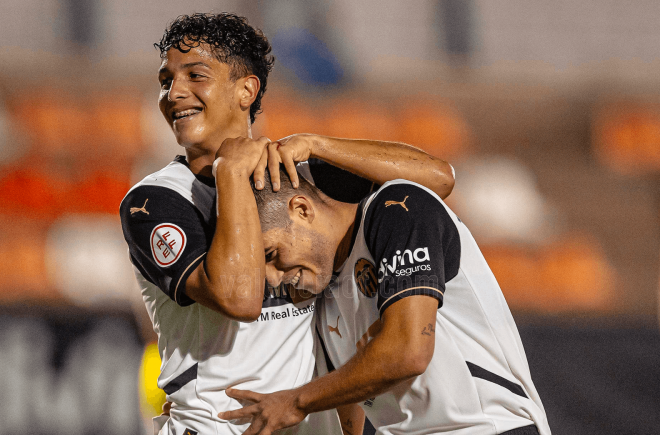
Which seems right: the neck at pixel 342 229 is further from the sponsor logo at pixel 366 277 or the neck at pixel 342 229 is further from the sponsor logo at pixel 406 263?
the sponsor logo at pixel 406 263

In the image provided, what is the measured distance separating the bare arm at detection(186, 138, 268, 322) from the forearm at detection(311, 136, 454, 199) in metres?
0.31

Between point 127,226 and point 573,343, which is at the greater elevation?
point 127,226

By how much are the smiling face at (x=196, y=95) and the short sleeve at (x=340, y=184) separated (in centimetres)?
39

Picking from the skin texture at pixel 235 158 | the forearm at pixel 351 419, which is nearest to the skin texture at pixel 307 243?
the skin texture at pixel 235 158

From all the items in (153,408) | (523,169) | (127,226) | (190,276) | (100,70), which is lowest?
(153,408)

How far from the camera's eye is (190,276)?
4.93 feet

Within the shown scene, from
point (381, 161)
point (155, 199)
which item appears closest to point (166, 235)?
point (155, 199)

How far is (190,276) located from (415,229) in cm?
65

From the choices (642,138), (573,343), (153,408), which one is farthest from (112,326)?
(642,138)

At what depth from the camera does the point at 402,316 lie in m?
1.38

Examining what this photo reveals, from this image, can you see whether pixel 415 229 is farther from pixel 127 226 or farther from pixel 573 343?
pixel 573 343

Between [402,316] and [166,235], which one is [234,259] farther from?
[402,316]

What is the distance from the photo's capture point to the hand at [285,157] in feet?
5.21

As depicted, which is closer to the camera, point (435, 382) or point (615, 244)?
point (435, 382)
